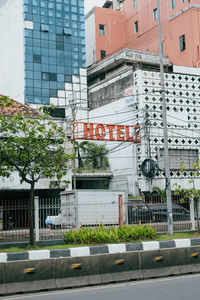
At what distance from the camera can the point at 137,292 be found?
30.5 ft

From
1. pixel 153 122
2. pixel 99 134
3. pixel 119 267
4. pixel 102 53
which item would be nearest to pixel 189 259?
pixel 119 267

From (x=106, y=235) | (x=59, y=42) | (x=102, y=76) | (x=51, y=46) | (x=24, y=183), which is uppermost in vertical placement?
(x=59, y=42)

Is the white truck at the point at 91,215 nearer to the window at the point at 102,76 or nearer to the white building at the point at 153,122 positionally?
the white building at the point at 153,122

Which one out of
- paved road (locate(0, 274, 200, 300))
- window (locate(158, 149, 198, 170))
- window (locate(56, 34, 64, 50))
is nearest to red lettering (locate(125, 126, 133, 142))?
window (locate(158, 149, 198, 170))

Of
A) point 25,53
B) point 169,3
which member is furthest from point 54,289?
point 169,3

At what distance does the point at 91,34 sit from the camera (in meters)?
60.9

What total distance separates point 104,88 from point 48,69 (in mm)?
7315

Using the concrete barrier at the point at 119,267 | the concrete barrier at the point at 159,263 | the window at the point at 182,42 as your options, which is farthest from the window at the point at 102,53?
the concrete barrier at the point at 119,267

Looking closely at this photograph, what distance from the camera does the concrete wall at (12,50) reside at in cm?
5109

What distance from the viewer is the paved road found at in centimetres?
881

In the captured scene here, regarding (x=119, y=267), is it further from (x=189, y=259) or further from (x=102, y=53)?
(x=102, y=53)

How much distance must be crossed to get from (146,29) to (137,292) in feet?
166

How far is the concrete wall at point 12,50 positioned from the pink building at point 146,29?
448 inches

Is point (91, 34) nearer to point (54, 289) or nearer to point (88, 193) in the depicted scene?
point (88, 193)
